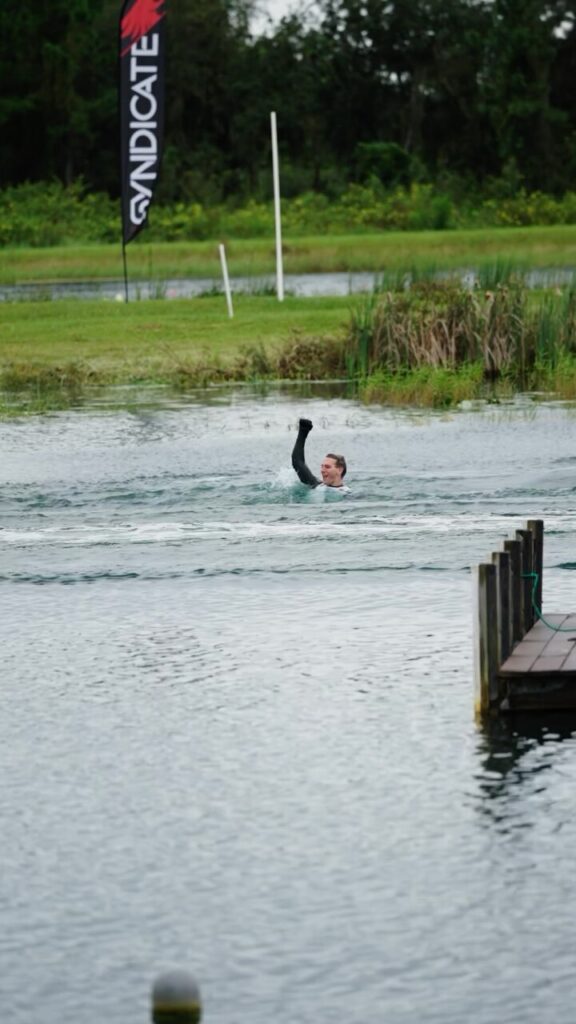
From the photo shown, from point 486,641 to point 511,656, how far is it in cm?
62

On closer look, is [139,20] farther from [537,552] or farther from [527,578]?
[527,578]

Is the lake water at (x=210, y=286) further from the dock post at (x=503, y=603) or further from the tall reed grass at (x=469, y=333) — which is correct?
the dock post at (x=503, y=603)

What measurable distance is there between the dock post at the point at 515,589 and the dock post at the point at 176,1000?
235 inches

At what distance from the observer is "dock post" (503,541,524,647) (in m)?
13.5

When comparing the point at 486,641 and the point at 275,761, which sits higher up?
the point at 486,641

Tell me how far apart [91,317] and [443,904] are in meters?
28.5

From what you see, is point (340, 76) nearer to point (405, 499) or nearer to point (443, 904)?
point (405, 499)

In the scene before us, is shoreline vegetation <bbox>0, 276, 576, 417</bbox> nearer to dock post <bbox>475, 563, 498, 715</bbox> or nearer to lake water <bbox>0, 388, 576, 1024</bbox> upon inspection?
lake water <bbox>0, 388, 576, 1024</bbox>

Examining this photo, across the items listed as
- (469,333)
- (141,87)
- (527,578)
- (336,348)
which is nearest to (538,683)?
(527,578)

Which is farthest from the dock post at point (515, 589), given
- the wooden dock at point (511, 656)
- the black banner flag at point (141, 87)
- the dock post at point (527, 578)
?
the black banner flag at point (141, 87)

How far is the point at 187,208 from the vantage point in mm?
65438

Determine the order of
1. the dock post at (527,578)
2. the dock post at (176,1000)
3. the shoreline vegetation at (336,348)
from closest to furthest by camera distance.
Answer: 1. the dock post at (176,1000)
2. the dock post at (527,578)
3. the shoreline vegetation at (336,348)

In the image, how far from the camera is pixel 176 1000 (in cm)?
764

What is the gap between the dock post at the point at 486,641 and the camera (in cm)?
1256
